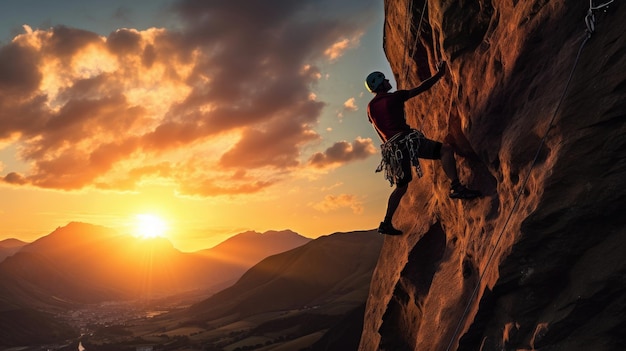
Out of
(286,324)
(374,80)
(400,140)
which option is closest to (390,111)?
(400,140)

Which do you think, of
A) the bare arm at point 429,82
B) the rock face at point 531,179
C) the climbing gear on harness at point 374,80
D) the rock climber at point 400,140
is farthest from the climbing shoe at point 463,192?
the climbing gear on harness at point 374,80

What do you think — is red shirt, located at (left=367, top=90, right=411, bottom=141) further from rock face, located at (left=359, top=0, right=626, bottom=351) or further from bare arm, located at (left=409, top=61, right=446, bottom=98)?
rock face, located at (left=359, top=0, right=626, bottom=351)

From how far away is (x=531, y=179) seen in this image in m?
6.86

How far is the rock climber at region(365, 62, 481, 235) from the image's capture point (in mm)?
8828

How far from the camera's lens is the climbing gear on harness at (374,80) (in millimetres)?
9728

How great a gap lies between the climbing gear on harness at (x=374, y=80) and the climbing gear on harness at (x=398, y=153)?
1274mm

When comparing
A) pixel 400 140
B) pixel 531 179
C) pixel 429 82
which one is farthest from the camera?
pixel 429 82

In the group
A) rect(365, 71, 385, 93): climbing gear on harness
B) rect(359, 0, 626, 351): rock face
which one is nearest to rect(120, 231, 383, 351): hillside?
rect(359, 0, 626, 351): rock face

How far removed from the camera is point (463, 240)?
9.43 m

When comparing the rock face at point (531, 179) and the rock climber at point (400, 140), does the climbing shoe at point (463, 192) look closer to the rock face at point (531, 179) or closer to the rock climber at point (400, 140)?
the rock climber at point (400, 140)

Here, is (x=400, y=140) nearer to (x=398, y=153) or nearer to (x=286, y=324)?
(x=398, y=153)

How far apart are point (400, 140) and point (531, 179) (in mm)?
3027

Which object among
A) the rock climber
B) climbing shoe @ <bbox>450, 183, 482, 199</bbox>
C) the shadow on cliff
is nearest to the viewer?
climbing shoe @ <bbox>450, 183, 482, 199</bbox>

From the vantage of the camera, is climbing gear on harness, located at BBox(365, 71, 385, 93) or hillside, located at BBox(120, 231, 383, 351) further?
hillside, located at BBox(120, 231, 383, 351)
